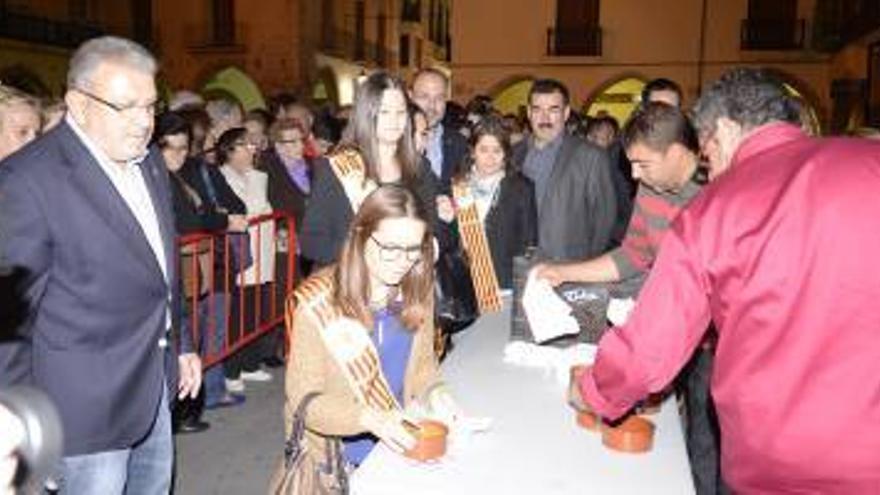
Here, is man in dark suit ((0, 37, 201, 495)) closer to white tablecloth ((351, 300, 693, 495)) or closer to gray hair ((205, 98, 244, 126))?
white tablecloth ((351, 300, 693, 495))

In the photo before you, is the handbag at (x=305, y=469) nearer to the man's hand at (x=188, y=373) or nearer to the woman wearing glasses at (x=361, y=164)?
the man's hand at (x=188, y=373)

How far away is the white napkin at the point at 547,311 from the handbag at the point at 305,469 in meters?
0.95

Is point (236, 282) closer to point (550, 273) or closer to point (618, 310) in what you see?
point (550, 273)

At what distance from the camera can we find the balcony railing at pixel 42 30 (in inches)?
940

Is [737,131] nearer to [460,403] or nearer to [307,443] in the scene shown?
[460,403]

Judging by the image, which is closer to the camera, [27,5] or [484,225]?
[484,225]

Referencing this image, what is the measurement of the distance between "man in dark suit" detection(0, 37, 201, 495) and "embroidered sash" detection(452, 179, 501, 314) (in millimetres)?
1976

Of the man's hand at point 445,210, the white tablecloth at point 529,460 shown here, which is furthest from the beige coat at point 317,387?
the man's hand at point 445,210

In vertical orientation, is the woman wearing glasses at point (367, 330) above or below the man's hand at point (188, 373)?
above

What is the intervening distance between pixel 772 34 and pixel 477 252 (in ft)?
71.2

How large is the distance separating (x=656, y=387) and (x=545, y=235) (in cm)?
322

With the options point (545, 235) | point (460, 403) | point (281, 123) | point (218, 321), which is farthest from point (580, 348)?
point (281, 123)

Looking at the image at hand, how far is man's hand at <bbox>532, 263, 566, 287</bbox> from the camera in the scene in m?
3.42

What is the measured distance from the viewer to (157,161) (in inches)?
125
